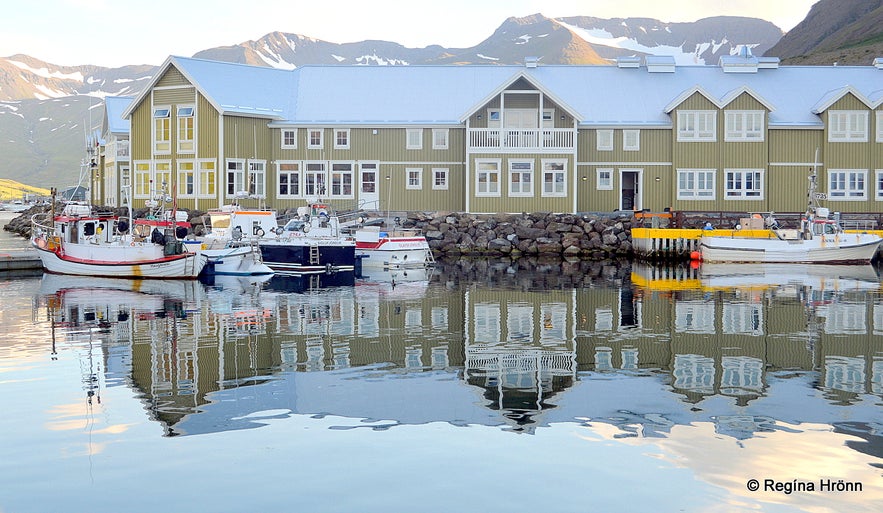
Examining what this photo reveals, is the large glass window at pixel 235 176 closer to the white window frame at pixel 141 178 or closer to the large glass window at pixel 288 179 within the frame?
the large glass window at pixel 288 179

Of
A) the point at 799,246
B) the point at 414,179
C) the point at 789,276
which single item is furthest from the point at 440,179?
the point at 789,276

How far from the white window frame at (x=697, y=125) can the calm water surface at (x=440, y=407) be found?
25779mm

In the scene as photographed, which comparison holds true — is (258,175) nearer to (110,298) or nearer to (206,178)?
(206,178)

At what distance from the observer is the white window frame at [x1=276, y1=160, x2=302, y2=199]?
178ft

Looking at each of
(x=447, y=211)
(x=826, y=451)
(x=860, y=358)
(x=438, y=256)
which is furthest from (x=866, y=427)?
(x=447, y=211)

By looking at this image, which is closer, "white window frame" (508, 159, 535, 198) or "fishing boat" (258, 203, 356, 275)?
"fishing boat" (258, 203, 356, 275)

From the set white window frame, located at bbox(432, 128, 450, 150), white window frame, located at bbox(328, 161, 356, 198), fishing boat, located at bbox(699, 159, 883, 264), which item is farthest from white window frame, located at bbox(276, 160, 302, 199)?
fishing boat, located at bbox(699, 159, 883, 264)

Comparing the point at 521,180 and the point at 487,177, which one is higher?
the point at 487,177

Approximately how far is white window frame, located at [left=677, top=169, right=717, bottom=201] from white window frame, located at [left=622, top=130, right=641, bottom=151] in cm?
255

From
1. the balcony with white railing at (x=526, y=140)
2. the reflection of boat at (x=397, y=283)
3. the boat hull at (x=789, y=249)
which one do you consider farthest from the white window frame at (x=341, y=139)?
the boat hull at (x=789, y=249)

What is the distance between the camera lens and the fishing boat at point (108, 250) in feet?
120

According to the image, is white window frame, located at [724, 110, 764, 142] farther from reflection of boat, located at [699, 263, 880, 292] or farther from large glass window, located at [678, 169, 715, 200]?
reflection of boat, located at [699, 263, 880, 292]

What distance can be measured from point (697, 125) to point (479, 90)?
12064mm

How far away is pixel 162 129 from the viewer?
5272cm
